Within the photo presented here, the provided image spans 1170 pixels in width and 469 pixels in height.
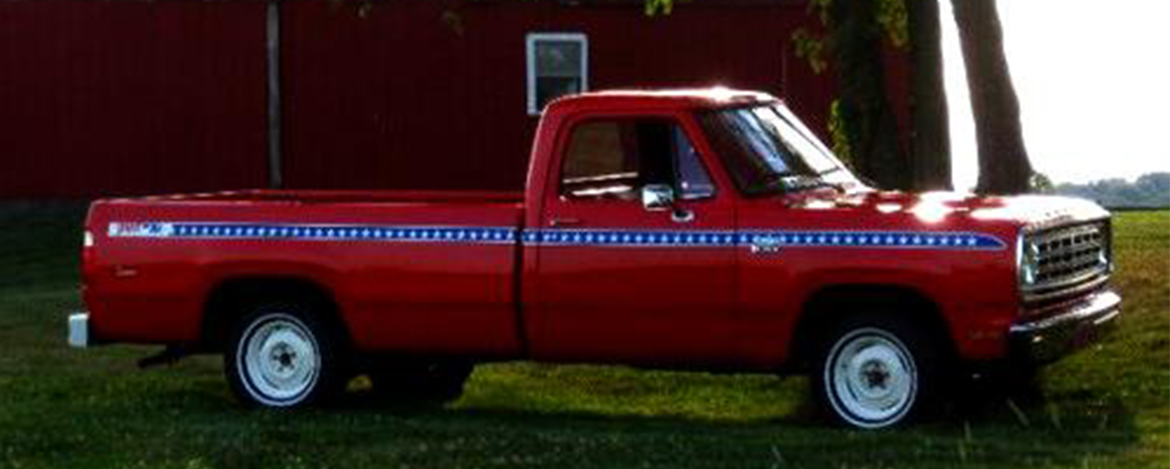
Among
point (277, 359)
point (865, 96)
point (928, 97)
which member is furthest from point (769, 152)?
point (928, 97)

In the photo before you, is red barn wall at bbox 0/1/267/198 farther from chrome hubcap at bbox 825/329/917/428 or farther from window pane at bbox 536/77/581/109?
chrome hubcap at bbox 825/329/917/428

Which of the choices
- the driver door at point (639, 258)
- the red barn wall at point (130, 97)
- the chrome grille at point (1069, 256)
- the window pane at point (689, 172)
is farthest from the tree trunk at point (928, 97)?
the red barn wall at point (130, 97)

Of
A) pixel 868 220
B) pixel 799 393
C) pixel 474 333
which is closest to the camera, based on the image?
pixel 868 220

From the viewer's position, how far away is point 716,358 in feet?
43.1

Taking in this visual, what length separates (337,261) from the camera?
13.8 meters

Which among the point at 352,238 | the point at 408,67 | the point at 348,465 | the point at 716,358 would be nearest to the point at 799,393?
the point at 716,358

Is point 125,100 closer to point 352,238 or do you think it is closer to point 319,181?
point 319,181

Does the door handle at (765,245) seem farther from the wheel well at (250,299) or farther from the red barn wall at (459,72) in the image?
the red barn wall at (459,72)

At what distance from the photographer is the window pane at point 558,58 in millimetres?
31672

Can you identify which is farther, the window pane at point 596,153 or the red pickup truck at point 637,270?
the window pane at point 596,153

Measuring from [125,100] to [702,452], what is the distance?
67.9ft

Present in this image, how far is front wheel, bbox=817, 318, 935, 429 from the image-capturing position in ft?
41.4

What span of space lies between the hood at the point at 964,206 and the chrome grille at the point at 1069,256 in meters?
0.06

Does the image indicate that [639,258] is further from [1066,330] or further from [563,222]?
[1066,330]
